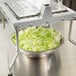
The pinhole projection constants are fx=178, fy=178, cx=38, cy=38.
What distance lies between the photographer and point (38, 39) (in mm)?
897

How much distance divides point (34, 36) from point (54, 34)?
0.11m

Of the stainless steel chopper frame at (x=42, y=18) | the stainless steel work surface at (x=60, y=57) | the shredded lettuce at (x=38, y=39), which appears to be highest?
the stainless steel chopper frame at (x=42, y=18)

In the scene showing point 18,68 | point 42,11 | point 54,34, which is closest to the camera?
point 42,11

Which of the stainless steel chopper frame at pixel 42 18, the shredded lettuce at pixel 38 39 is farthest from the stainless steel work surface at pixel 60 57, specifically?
the stainless steel chopper frame at pixel 42 18

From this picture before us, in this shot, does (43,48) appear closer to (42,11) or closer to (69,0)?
(42,11)

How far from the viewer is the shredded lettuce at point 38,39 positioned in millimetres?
847

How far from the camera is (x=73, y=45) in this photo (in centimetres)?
100

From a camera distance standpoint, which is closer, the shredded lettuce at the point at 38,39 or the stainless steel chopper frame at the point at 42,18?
the stainless steel chopper frame at the point at 42,18

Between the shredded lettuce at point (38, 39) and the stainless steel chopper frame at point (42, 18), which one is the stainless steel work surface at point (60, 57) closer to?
the shredded lettuce at point (38, 39)

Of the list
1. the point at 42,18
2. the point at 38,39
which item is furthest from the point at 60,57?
the point at 42,18

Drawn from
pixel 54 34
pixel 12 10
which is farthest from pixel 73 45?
pixel 12 10

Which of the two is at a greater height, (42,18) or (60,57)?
(42,18)

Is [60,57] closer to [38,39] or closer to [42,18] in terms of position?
[38,39]

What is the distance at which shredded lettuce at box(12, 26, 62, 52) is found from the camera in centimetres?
85
